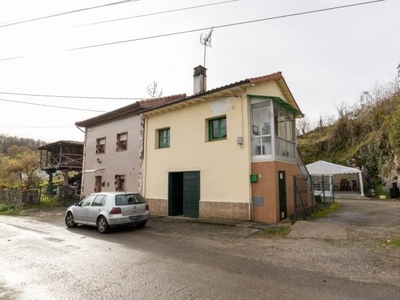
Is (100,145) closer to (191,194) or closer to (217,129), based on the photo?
(191,194)

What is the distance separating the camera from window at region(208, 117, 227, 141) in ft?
38.7

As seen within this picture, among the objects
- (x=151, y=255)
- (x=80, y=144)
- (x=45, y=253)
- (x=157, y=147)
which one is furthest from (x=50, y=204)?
(x=151, y=255)

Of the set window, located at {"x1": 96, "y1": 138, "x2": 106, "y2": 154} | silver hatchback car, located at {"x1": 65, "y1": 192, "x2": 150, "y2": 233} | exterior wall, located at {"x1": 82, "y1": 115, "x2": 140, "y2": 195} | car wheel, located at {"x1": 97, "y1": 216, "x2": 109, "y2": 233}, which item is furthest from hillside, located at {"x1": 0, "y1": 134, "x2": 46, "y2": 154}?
car wheel, located at {"x1": 97, "y1": 216, "x2": 109, "y2": 233}

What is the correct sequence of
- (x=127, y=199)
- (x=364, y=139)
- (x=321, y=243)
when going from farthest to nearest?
(x=364, y=139) → (x=127, y=199) → (x=321, y=243)

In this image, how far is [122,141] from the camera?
16672 mm

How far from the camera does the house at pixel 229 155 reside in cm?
1038

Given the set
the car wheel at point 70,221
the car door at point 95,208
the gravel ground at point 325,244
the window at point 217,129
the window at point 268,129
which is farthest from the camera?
the window at point 217,129

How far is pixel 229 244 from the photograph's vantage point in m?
7.20

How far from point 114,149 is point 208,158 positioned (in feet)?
26.6

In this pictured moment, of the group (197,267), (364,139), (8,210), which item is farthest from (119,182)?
(364,139)

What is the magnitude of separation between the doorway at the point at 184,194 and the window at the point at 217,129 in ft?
6.50

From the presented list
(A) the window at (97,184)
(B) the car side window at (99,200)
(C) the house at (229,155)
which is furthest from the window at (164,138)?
(A) the window at (97,184)

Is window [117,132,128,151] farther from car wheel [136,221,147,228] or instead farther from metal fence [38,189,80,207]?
metal fence [38,189,80,207]

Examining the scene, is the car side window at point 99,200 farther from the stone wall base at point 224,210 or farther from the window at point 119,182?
the window at point 119,182
